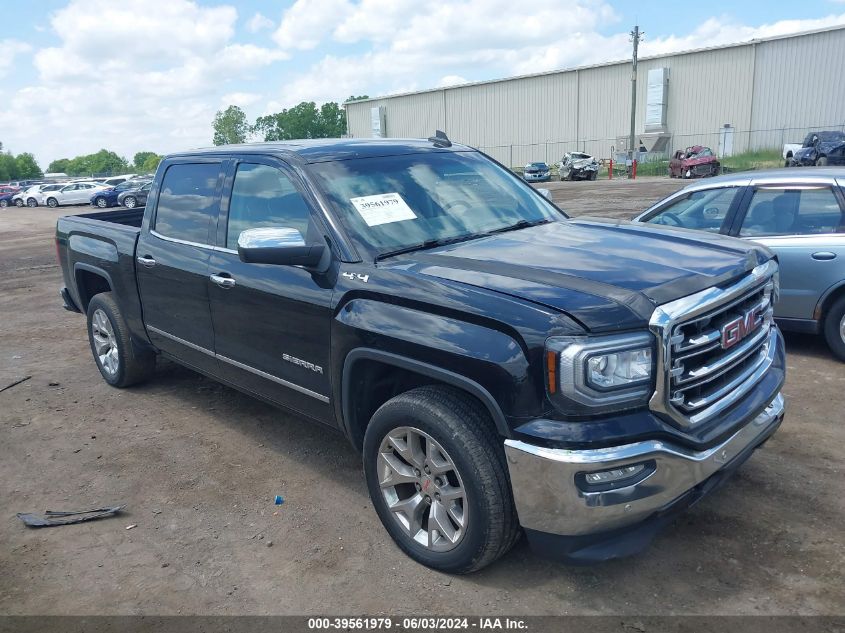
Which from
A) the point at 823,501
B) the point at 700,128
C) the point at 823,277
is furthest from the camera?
the point at 700,128

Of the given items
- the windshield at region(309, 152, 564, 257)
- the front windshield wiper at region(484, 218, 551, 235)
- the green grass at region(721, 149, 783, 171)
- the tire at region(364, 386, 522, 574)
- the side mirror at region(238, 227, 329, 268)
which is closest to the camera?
the tire at region(364, 386, 522, 574)

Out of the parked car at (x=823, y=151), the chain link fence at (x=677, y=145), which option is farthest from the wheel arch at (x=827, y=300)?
the chain link fence at (x=677, y=145)

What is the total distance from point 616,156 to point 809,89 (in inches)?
462

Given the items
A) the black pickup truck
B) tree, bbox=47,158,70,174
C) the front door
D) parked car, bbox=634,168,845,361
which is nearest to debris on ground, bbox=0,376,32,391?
the black pickup truck

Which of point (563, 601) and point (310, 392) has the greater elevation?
point (310, 392)

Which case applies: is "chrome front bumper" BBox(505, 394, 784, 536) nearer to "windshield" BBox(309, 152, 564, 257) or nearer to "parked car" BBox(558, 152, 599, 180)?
"windshield" BBox(309, 152, 564, 257)

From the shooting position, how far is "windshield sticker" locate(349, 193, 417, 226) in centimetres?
370

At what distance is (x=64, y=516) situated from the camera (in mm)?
3969

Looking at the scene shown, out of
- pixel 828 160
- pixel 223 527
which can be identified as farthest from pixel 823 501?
pixel 828 160

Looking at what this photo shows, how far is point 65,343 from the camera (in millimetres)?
7840

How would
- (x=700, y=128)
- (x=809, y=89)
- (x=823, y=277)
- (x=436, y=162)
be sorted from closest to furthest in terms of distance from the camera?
(x=436, y=162)
(x=823, y=277)
(x=809, y=89)
(x=700, y=128)

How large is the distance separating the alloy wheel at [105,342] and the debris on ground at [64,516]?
203cm

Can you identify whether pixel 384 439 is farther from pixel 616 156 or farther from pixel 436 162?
pixel 616 156

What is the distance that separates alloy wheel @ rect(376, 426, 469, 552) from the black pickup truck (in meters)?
0.01
